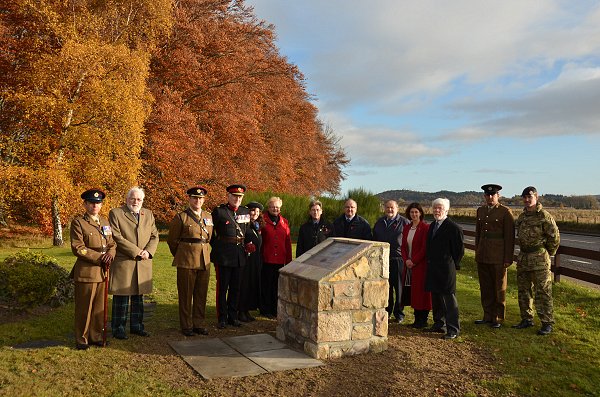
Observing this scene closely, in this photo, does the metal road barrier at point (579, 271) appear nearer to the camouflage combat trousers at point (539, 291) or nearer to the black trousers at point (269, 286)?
the camouflage combat trousers at point (539, 291)

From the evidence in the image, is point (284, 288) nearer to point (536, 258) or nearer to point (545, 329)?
point (536, 258)

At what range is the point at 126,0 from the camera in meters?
20.0

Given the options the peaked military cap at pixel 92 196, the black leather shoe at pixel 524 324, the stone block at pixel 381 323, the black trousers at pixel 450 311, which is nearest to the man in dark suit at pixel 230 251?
the peaked military cap at pixel 92 196

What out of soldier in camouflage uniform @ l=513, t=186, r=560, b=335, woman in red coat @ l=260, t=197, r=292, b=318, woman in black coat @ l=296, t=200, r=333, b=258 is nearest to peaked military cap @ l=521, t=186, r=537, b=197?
soldier in camouflage uniform @ l=513, t=186, r=560, b=335

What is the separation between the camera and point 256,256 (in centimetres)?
780

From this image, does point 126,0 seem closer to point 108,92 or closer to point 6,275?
point 108,92

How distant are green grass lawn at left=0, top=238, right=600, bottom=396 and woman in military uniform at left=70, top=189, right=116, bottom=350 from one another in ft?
0.93

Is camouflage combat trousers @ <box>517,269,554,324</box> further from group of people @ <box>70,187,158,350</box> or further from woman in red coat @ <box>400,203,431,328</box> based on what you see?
group of people @ <box>70,187,158,350</box>

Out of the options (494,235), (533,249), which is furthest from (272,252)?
(533,249)

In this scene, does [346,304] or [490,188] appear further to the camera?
[490,188]

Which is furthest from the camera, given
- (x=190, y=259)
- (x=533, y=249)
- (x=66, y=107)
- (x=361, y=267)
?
(x=66, y=107)

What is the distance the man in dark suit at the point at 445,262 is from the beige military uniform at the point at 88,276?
4.18 m

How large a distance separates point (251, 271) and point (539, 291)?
410 centimetres

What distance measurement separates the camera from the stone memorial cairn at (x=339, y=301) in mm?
5859
